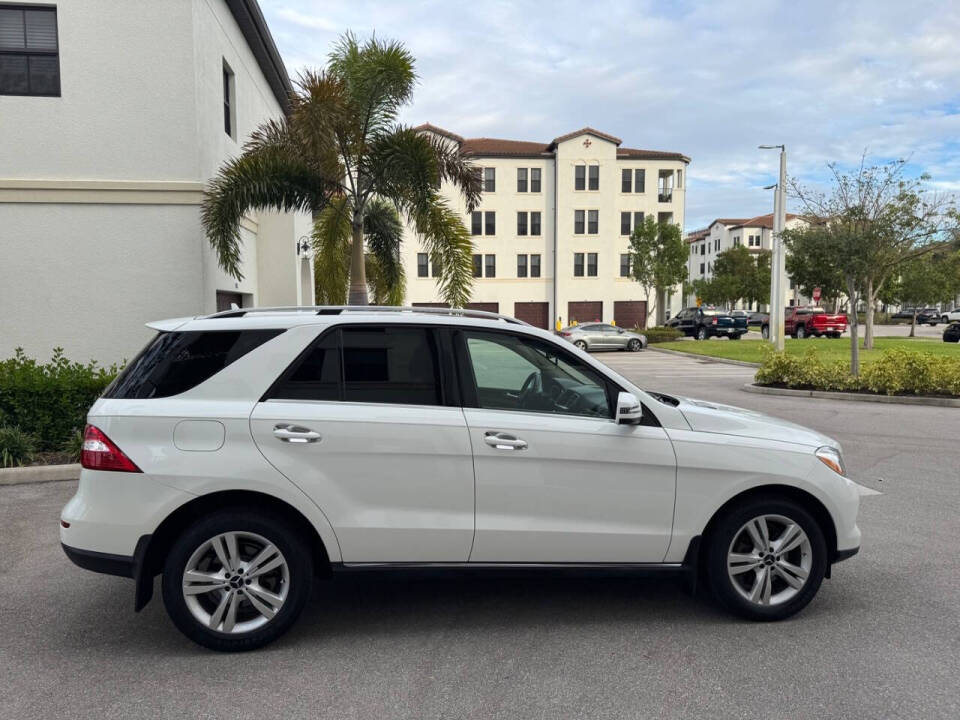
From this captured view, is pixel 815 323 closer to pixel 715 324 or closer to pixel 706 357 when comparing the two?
pixel 715 324

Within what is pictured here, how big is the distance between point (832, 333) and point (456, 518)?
1697 inches

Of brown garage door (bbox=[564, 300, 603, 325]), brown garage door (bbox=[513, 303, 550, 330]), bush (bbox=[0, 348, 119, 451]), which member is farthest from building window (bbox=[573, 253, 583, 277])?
bush (bbox=[0, 348, 119, 451])

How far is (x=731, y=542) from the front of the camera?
3938mm

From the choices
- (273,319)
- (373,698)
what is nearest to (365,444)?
(273,319)

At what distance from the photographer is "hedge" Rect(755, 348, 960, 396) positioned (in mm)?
14055

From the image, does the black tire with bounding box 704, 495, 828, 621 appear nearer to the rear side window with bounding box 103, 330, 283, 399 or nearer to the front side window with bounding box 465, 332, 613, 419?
the front side window with bounding box 465, 332, 613, 419

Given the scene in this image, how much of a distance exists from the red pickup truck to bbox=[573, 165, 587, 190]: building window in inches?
726

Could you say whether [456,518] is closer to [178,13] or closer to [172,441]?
[172,441]

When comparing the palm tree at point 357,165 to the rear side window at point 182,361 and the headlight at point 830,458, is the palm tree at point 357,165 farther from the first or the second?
the headlight at point 830,458

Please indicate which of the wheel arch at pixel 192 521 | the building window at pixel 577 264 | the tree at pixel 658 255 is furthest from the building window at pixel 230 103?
the building window at pixel 577 264

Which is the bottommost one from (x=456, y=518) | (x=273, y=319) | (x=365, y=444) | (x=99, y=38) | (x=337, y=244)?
(x=456, y=518)

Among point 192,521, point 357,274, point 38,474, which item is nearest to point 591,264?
point 357,274

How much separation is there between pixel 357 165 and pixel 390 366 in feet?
34.7

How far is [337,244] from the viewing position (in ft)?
49.9
